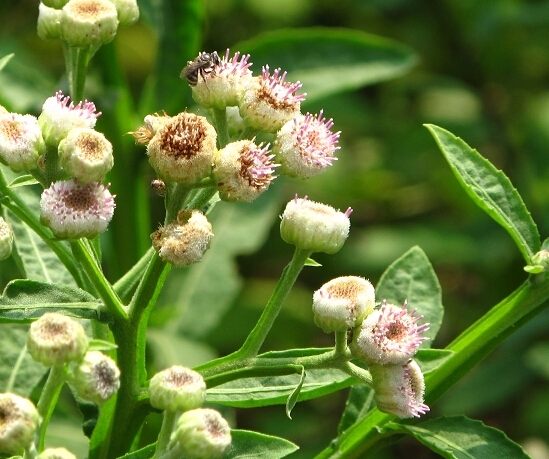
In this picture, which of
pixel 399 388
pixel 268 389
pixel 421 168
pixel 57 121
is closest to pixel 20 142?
pixel 57 121

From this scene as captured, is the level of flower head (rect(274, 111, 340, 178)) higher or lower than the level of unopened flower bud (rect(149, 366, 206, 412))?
higher

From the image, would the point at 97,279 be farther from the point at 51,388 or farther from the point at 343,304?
the point at 343,304

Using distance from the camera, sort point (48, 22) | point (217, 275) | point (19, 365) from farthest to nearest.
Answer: point (217, 275)
point (19, 365)
point (48, 22)

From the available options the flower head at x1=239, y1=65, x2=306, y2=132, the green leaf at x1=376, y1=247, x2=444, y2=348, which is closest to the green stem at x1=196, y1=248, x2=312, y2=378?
the flower head at x1=239, y1=65, x2=306, y2=132

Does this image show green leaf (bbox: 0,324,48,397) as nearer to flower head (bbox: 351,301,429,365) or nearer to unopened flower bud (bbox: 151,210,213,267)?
unopened flower bud (bbox: 151,210,213,267)

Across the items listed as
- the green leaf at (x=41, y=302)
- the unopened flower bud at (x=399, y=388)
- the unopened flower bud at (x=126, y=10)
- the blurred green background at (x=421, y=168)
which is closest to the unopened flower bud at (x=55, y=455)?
the green leaf at (x=41, y=302)

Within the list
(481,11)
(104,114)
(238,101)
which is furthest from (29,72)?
(481,11)
